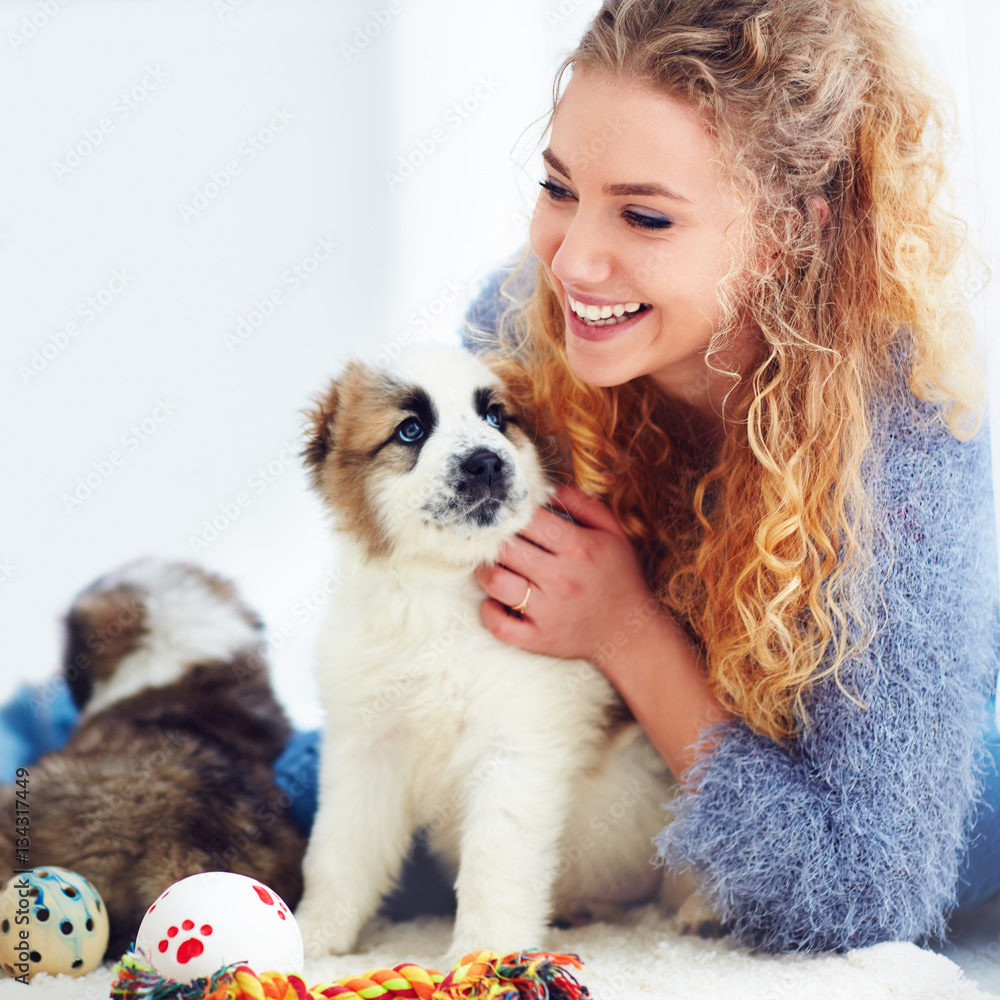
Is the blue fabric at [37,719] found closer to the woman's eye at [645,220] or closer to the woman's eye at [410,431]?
the woman's eye at [410,431]

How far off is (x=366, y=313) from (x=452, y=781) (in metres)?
1.79

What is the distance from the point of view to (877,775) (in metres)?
1.44

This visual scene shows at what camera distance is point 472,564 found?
158 cm

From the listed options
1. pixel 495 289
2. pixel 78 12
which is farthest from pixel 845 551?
pixel 78 12

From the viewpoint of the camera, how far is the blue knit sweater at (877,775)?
1.43m

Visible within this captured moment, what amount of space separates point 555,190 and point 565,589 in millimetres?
Result: 653

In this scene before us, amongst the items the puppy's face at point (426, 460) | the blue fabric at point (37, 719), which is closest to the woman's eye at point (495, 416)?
the puppy's face at point (426, 460)

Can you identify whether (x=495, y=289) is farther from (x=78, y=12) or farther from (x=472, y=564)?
(x=78, y=12)

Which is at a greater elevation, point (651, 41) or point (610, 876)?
point (651, 41)

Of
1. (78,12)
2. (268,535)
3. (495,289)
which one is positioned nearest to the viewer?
(495,289)

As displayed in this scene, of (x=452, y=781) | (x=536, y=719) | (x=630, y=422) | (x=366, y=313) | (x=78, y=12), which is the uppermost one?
(x=78, y=12)

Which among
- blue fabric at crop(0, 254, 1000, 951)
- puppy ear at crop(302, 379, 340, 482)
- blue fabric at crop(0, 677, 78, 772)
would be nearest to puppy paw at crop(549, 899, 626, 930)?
blue fabric at crop(0, 254, 1000, 951)

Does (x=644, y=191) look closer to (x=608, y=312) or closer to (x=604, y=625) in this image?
(x=608, y=312)

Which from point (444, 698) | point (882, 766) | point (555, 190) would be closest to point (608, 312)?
point (555, 190)
